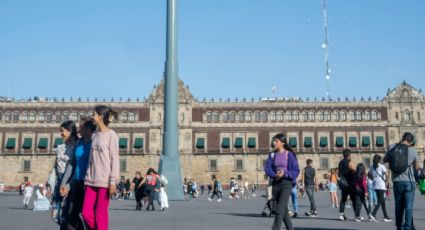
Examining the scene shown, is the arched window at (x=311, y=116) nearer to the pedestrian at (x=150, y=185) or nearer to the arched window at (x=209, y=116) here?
the arched window at (x=209, y=116)

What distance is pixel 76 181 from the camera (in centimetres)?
546

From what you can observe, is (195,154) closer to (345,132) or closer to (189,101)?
(189,101)

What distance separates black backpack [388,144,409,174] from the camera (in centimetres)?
710

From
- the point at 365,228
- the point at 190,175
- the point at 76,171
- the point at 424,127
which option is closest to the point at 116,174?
the point at 76,171

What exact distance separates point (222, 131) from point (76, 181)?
52234mm

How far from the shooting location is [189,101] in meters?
58.0

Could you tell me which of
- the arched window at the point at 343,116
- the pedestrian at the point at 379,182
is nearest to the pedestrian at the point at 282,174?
the pedestrian at the point at 379,182

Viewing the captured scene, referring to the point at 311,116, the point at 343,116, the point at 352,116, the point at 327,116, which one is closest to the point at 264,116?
the point at 311,116

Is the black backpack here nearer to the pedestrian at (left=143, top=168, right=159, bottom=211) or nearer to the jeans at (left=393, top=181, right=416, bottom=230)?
the jeans at (left=393, top=181, right=416, bottom=230)

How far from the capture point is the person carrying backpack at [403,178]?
693 centimetres

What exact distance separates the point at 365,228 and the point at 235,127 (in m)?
49.2

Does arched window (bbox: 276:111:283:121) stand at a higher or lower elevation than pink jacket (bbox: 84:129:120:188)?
higher

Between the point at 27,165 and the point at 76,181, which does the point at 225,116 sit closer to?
the point at 27,165

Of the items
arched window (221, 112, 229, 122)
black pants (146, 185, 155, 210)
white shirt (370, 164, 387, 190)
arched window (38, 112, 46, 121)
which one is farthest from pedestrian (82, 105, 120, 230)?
→ arched window (38, 112, 46, 121)
